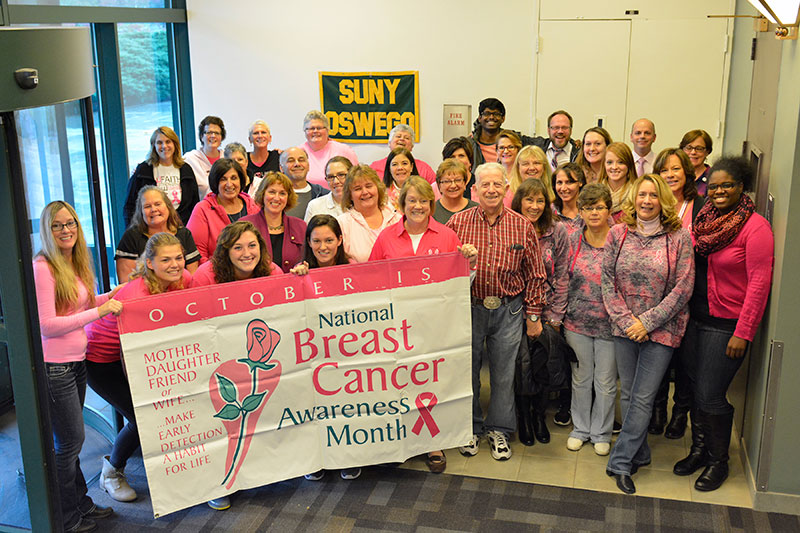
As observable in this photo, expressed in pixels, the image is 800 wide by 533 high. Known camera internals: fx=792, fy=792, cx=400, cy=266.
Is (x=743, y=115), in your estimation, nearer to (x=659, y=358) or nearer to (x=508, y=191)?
(x=508, y=191)

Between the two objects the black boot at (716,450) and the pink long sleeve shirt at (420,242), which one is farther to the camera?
the pink long sleeve shirt at (420,242)

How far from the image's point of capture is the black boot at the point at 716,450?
4.31 meters

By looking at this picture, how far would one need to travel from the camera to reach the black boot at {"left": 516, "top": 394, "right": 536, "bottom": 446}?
487 centimetres

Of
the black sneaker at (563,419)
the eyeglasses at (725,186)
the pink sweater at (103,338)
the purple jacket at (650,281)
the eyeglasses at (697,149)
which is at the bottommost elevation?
the black sneaker at (563,419)

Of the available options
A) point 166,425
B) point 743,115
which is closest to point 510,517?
point 166,425

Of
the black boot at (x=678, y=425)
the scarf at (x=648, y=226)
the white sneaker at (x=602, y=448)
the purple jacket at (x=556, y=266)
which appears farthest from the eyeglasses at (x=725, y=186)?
the white sneaker at (x=602, y=448)

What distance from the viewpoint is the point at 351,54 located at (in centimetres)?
772

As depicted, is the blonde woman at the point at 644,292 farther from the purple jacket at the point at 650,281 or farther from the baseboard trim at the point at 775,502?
the baseboard trim at the point at 775,502

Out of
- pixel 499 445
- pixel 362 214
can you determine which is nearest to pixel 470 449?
pixel 499 445

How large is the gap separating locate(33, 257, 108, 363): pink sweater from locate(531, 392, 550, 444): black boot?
263 cm

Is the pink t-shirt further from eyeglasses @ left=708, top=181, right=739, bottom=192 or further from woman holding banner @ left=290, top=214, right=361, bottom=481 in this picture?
eyeglasses @ left=708, top=181, right=739, bottom=192

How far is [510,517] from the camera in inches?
162

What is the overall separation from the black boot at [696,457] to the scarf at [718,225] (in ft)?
3.27

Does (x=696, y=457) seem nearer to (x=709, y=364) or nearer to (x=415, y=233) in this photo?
(x=709, y=364)
